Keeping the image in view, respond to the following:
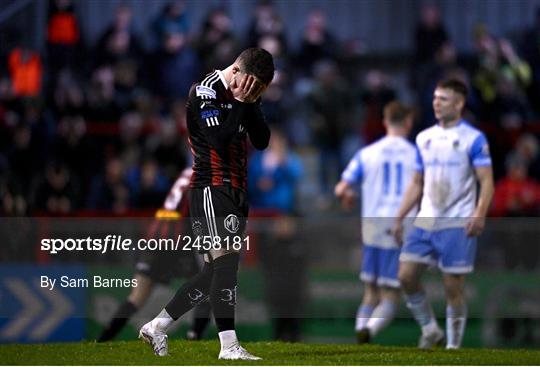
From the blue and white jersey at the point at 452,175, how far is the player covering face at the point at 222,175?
2678 millimetres

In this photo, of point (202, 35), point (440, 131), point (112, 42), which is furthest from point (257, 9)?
point (440, 131)

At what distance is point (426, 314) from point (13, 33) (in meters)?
9.45

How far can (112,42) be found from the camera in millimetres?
19828

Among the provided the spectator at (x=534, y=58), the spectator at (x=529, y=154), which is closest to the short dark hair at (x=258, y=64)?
the spectator at (x=529, y=154)

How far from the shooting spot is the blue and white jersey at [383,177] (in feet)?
45.4

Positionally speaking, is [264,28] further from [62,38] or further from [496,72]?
[496,72]

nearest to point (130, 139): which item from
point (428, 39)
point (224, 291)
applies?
point (428, 39)

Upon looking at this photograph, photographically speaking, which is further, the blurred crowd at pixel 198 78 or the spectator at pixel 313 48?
the spectator at pixel 313 48

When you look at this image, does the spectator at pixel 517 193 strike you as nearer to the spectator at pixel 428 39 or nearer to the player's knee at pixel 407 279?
the spectator at pixel 428 39

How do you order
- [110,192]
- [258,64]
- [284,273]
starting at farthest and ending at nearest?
[110,192] < [284,273] < [258,64]

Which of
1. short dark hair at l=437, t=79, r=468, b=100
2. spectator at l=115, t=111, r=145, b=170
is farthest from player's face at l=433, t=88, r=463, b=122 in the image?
spectator at l=115, t=111, r=145, b=170

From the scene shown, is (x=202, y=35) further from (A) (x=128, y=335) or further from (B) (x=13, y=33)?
(A) (x=128, y=335)

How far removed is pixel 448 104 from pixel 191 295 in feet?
11.2

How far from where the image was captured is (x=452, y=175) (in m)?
12.2
